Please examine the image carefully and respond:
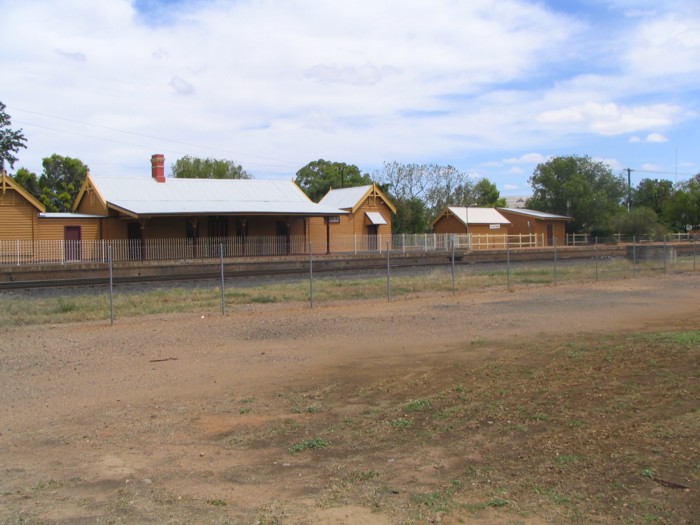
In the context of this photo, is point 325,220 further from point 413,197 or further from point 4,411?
point 4,411

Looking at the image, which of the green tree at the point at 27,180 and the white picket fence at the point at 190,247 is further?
the green tree at the point at 27,180

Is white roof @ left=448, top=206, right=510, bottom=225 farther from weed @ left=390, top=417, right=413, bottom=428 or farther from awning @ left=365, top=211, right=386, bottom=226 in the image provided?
weed @ left=390, top=417, right=413, bottom=428

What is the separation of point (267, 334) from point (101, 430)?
7518 mm

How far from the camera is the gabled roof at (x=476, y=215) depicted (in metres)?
62.3

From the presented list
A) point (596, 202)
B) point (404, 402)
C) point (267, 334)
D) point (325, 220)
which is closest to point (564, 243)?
point (596, 202)

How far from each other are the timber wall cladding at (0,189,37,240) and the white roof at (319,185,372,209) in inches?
918

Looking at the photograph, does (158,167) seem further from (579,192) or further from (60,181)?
(579,192)

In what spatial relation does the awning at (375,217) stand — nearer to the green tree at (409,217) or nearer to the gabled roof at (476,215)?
the gabled roof at (476,215)

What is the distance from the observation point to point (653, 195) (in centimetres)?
11219

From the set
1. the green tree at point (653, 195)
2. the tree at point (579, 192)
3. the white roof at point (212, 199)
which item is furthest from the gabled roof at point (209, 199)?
the green tree at point (653, 195)

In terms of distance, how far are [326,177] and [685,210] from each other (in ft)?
137

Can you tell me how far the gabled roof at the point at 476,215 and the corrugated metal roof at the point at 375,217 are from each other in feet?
33.1

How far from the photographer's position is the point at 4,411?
882 cm

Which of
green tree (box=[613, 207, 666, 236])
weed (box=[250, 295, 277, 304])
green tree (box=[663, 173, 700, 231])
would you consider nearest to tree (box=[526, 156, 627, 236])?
green tree (box=[613, 207, 666, 236])
